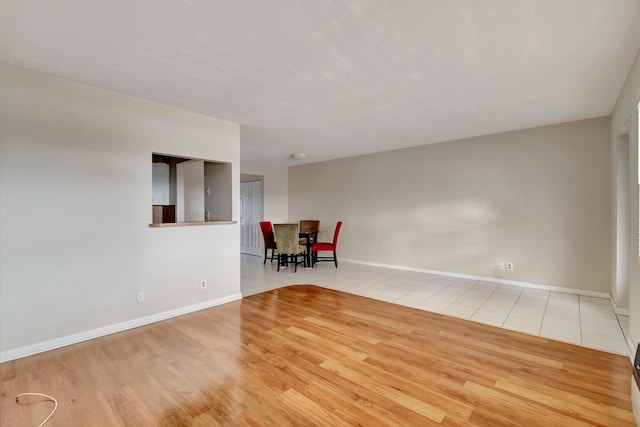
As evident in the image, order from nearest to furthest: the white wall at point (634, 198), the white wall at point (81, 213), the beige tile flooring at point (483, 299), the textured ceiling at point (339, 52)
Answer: the textured ceiling at point (339, 52) → the white wall at point (634, 198) → the white wall at point (81, 213) → the beige tile flooring at point (483, 299)

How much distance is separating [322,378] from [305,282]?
2.83 meters

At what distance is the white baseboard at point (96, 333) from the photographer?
2381mm

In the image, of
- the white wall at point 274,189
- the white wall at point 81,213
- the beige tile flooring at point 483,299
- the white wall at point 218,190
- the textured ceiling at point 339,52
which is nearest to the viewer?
the textured ceiling at point 339,52

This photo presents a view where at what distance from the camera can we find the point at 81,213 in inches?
105

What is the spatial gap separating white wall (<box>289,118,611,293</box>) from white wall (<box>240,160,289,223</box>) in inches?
66.9

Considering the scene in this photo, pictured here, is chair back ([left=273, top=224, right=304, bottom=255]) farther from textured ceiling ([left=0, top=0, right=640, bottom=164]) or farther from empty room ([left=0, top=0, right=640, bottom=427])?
textured ceiling ([left=0, top=0, right=640, bottom=164])

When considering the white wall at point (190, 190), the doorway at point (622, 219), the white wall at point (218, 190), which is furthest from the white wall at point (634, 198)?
the white wall at point (190, 190)

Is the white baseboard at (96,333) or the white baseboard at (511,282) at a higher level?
the white baseboard at (511,282)

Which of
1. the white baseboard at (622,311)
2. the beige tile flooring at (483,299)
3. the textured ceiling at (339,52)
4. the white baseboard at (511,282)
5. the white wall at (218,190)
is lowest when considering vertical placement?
the beige tile flooring at (483,299)

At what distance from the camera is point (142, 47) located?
6.70 ft

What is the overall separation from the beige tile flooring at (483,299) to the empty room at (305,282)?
4 centimetres

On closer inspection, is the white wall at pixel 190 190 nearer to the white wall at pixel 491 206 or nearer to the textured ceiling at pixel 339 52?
the textured ceiling at pixel 339 52

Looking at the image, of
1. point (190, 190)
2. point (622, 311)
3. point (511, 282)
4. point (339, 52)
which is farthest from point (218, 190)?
point (622, 311)

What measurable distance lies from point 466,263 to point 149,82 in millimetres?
5132
